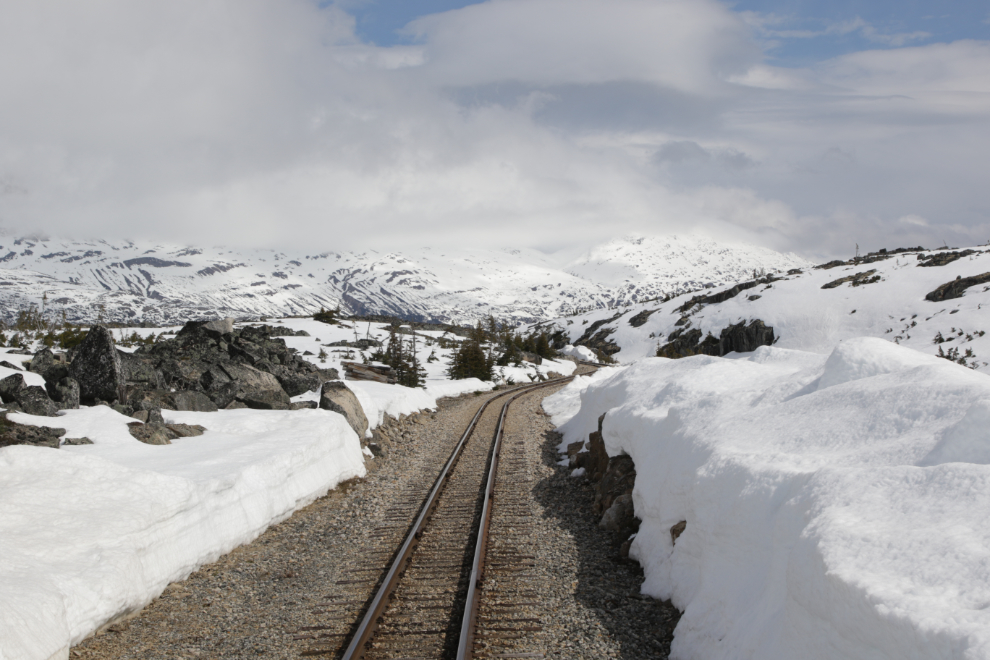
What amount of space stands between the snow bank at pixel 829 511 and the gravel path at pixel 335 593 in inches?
25.7

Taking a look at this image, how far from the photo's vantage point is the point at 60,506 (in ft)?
25.6

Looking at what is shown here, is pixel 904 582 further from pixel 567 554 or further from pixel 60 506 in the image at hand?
pixel 60 506

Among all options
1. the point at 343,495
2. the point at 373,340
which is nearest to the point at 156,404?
the point at 343,495

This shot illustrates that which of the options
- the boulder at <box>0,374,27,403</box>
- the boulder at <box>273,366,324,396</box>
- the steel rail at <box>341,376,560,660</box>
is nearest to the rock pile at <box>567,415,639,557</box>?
the steel rail at <box>341,376,560,660</box>

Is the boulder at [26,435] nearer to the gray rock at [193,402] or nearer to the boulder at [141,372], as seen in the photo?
the gray rock at [193,402]

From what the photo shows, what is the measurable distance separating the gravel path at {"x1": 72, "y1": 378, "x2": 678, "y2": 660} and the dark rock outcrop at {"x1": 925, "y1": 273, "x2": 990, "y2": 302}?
8361cm

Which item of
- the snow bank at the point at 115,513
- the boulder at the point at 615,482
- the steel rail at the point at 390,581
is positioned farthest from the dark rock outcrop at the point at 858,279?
the snow bank at the point at 115,513

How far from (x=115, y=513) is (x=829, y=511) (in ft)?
30.6

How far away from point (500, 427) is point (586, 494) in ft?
29.5

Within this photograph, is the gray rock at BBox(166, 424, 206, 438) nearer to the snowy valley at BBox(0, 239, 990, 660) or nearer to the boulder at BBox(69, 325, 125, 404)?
the snowy valley at BBox(0, 239, 990, 660)

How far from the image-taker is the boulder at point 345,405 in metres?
17.2

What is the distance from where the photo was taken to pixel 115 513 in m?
7.89

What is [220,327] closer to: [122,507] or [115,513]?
[122,507]

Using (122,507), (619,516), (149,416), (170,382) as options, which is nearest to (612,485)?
(619,516)
